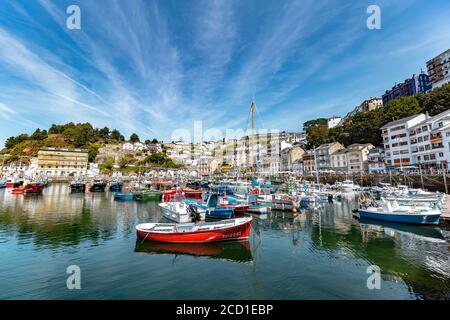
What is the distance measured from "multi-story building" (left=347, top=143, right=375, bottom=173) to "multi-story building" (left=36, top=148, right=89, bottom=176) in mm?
118880

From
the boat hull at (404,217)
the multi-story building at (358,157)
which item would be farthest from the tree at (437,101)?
the boat hull at (404,217)

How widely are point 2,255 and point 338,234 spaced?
22.8 m

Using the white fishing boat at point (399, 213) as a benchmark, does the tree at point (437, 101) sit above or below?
above

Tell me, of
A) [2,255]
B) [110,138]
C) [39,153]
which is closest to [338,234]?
[2,255]

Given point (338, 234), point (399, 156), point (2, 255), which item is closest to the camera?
point (2, 255)

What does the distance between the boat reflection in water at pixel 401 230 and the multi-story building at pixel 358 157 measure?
4496 cm

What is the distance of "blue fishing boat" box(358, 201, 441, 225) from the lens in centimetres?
1856

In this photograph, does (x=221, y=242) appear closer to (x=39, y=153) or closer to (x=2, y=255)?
(x=2, y=255)

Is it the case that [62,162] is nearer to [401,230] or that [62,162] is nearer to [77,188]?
[77,188]

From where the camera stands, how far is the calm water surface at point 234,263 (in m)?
8.84

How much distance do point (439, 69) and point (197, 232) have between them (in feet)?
338

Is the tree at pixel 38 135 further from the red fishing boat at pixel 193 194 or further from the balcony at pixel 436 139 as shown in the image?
the balcony at pixel 436 139

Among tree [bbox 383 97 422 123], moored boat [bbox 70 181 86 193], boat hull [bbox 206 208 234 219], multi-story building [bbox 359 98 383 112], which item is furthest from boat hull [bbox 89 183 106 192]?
multi-story building [bbox 359 98 383 112]

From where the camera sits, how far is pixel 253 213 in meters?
26.3
